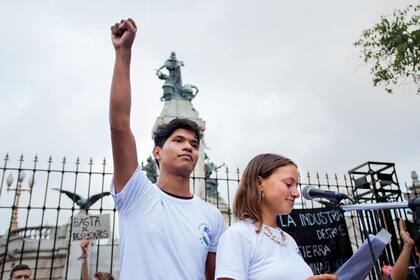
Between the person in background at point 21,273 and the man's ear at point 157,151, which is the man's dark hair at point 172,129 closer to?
the man's ear at point 157,151

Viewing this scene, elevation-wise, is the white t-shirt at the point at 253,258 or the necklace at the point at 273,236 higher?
the necklace at the point at 273,236

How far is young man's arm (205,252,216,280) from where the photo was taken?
1.76m

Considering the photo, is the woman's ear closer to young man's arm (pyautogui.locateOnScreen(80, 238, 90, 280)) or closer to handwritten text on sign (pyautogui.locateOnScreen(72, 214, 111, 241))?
young man's arm (pyautogui.locateOnScreen(80, 238, 90, 280))

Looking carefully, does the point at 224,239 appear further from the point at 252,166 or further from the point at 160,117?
the point at 160,117

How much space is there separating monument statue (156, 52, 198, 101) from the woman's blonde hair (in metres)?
13.9

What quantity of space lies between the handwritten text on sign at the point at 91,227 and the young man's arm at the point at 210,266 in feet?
10.5

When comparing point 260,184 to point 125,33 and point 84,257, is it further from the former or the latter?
point 84,257

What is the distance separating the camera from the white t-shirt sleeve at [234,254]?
1.48m

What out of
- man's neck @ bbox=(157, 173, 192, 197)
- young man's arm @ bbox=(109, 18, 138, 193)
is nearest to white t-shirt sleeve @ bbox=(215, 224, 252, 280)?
man's neck @ bbox=(157, 173, 192, 197)

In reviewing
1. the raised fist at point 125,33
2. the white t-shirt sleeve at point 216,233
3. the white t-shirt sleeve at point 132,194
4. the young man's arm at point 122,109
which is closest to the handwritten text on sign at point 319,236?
the white t-shirt sleeve at point 216,233

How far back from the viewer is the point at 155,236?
1.54 meters

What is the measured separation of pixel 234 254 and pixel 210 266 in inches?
11.8

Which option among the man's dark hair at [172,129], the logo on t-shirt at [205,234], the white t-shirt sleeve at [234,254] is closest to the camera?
the white t-shirt sleeve at [234,254]

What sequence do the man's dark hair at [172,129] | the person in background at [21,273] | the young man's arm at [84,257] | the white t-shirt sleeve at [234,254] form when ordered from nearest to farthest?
the white t-shirt sleeve at [234,254] < the man's dark hair at [172,129] < the young man's arm at [84,257] < the person in background at [21,273]
